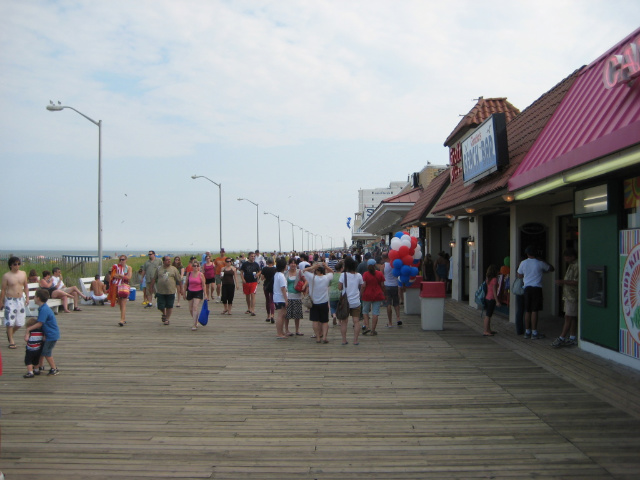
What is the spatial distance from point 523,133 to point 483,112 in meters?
6.50

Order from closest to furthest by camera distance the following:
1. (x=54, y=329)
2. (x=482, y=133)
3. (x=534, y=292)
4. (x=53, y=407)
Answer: (x=53, y=407) → (x=54, y=329) → (x=534, y=292) → (x=482, y=133)

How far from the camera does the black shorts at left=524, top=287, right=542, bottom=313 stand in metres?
11.5

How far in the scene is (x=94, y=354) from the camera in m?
10.7

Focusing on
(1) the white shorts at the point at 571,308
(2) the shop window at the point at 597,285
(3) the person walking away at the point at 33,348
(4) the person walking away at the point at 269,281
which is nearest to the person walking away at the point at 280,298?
(4) the person walking away at the point at 269,281

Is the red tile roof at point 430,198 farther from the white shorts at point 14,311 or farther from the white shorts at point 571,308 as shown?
the white shorts at point 14,311

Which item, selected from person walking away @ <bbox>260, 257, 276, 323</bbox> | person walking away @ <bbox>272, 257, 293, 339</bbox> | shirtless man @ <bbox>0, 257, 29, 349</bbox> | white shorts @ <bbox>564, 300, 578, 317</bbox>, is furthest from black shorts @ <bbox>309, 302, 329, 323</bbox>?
shirtless man @ <bbox>0, 257, 29, 349</bbox>

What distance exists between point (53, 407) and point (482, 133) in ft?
37.6

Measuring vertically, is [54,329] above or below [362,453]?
above

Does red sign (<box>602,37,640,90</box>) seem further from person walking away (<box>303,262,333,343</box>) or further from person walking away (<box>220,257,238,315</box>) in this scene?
person walking away (<box>220,257,238,315</box>)

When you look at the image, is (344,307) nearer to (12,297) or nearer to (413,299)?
(413,299)

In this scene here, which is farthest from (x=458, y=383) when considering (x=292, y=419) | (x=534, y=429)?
(x=292, y=419)

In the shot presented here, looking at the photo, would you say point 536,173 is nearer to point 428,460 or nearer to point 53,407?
point 428,460

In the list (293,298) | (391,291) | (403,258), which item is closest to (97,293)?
(293,298)

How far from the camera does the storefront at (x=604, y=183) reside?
24.6 ft
